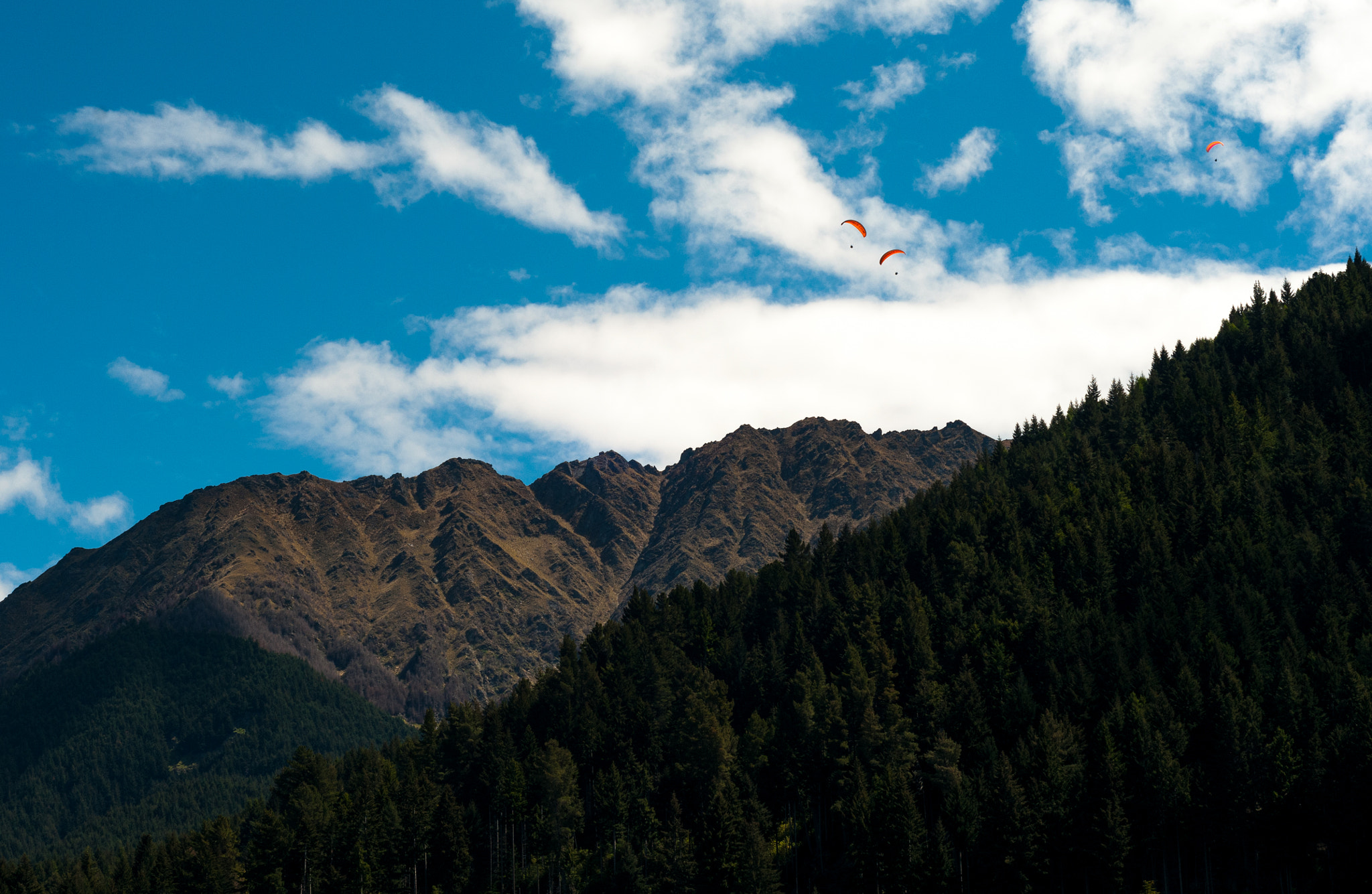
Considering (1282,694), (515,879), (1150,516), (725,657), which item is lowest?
(515,879)

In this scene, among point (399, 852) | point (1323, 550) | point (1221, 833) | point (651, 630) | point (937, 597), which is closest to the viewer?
point (1221, 833)

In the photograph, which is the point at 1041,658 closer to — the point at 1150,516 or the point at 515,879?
the point at 1150,516

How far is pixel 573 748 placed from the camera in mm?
146375

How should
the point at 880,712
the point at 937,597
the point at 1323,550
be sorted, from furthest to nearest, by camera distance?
the point at 937,597 → the point at 1323,550 → the point at 880,712

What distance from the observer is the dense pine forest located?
104m

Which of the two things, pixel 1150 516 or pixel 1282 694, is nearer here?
pixel 1282 694

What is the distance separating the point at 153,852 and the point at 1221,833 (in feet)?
399

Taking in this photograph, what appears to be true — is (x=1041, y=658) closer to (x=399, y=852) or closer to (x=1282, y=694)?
(x=1282, y=694)

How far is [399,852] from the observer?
125312 millimetres

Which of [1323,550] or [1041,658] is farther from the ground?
[1323,550]

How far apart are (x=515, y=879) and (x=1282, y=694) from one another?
266ft

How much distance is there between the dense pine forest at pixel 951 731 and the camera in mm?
103688

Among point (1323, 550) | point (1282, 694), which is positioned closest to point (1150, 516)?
point (1323, 550)

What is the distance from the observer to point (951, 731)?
130 meters
